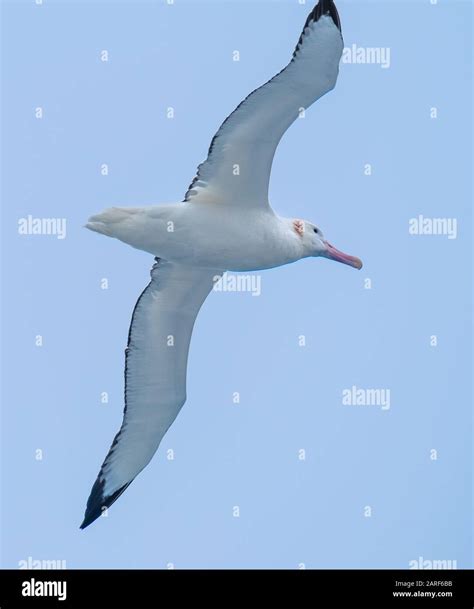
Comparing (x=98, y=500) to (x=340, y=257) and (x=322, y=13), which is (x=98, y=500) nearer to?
(x=340, y=257)

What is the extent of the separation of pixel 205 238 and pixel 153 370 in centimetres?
254

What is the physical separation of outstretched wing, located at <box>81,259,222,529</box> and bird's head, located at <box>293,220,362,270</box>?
3.99ft

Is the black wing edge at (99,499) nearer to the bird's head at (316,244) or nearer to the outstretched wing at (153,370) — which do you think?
the outstretched wing at (153,370)

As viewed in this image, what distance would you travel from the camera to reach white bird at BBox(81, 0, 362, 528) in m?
14.8

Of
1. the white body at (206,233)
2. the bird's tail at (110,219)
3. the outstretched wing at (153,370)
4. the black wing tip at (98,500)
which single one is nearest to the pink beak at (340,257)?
the white body at (206,233)

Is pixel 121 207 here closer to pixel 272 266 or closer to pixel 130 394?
pixel 272 266

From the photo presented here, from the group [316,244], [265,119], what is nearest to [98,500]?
[316,244]

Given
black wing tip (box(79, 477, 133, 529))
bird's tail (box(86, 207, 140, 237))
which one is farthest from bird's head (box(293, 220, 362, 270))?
black wing tip (box(79, 477, 133, 529))

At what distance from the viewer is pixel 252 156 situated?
606 inches

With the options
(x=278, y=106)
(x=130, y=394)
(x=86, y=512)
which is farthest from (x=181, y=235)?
(x=86, y=512)

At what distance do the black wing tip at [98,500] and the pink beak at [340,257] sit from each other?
13.6ft

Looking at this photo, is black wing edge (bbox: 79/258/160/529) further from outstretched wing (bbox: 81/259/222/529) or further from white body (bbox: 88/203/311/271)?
white body (bbox: 88/203/311/271)

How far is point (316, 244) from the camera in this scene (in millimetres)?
16953

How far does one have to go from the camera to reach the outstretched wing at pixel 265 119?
1458 centimetres
